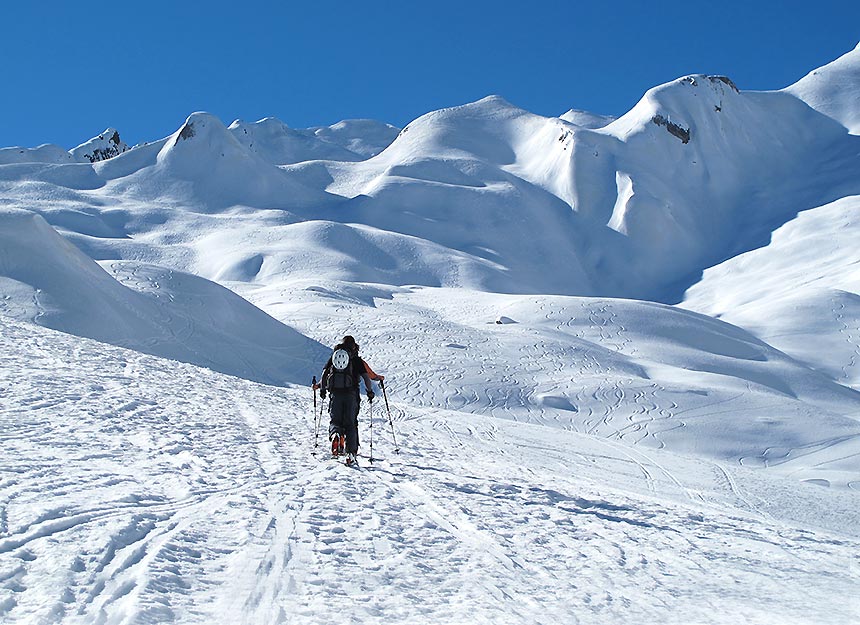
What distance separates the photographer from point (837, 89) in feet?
443

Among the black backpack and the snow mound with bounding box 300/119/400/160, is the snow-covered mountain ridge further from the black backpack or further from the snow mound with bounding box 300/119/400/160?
the snow mound with bounding box 300/119/400/160

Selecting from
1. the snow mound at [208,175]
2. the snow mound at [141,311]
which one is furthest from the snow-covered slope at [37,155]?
the snow mound at [141,311]

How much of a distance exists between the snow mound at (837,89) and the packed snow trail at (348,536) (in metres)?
131

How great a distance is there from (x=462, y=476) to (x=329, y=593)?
5.01 metres

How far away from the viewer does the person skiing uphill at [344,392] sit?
33.4 feet

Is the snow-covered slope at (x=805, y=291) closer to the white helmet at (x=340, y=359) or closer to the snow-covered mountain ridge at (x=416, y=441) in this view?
the snow-covered mountain ridge at (x=416, y=441)

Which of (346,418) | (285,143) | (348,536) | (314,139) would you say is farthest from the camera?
(314,139)

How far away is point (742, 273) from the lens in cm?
8019

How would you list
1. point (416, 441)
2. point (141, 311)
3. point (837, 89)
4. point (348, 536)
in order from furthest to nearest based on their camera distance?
1. point (837, 89)
2. point (141, 311)
3. point (416, 441)
4. point (348, 536)

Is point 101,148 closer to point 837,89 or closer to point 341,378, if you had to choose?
point 837,89

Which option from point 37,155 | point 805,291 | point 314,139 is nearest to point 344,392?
point 805,291

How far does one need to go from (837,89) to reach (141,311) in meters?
139

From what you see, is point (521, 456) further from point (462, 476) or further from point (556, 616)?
point (556, 616)

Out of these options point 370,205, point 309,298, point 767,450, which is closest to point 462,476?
point 767,450
